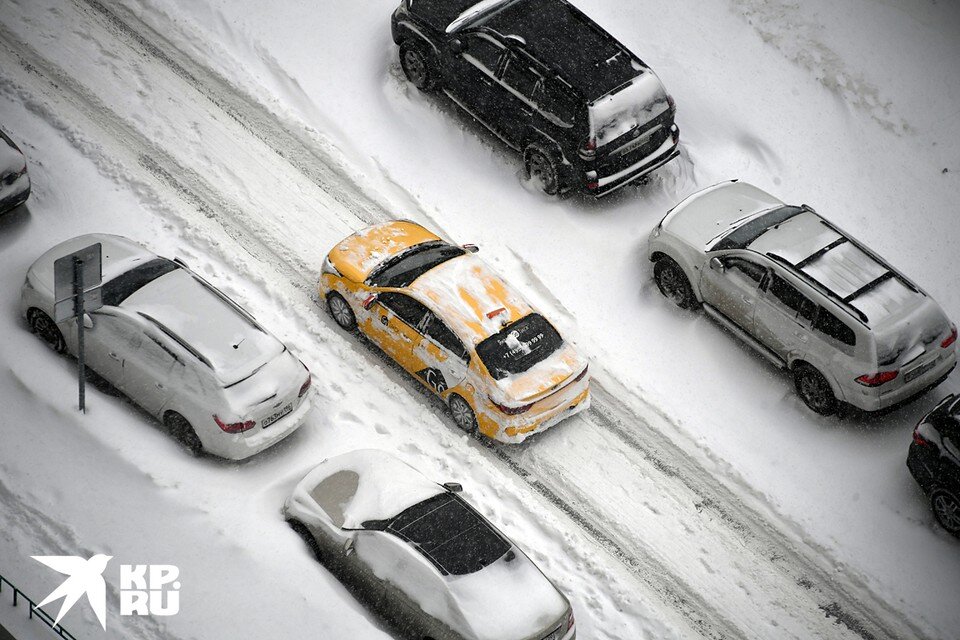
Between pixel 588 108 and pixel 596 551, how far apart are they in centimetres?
660

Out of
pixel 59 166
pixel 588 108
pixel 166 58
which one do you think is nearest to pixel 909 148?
pixel 588 108

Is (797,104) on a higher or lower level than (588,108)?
lower

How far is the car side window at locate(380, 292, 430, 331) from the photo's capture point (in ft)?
42.8

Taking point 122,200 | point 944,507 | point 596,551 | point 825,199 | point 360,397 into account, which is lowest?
point 944,507

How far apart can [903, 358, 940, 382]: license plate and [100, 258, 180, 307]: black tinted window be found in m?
9.46

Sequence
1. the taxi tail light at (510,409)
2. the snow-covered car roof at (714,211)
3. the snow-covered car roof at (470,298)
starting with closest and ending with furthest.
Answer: the taxi tail light at (510,409)
the snow-covered car roof at (470,298)
the snow-covered car roof at (714,211)

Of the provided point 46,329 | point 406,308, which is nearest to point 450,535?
point 406,308

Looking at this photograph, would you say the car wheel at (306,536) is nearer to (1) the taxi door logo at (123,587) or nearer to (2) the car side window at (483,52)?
(1) the taxi door logo at (123,587)

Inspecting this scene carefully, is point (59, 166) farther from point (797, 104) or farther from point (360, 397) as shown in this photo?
point (797, 104)

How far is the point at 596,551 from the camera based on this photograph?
12133 mm

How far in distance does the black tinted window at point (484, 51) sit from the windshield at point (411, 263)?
3.41m

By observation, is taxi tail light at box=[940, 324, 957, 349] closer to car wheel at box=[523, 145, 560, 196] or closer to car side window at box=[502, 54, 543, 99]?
car wheel at box=[523, 145, 560, 196]

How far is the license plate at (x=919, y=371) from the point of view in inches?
525

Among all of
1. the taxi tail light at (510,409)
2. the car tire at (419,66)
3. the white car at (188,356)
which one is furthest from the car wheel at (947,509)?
the car tire at (419,66)
